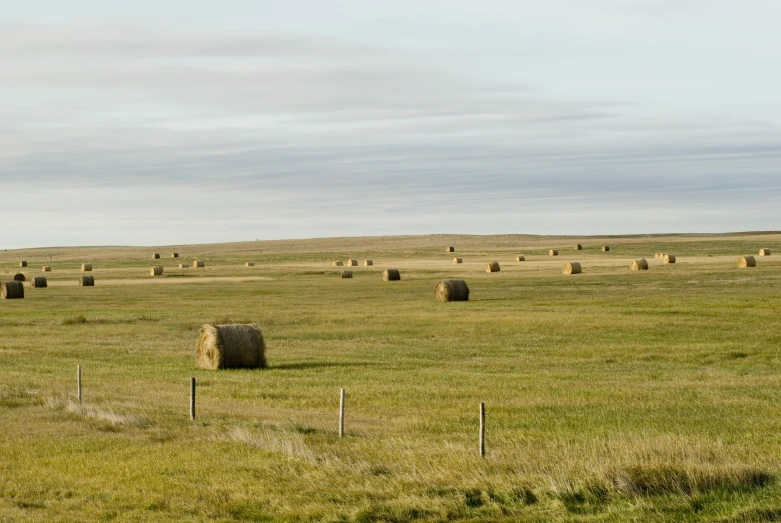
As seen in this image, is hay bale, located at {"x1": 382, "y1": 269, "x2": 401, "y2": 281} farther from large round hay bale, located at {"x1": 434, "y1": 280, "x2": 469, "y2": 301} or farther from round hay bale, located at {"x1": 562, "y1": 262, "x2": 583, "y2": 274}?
large round hay bale, located at {"x1": 434, "y1": 280, "x2": 469, "y2": 301}

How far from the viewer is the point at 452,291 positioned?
58.2m

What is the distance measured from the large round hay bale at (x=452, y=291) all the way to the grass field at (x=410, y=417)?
5.75 meters

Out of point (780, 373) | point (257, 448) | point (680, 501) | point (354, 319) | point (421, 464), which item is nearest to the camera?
point (680, 501)

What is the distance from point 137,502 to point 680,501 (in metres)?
7.09

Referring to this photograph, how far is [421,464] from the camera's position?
56.6 feet

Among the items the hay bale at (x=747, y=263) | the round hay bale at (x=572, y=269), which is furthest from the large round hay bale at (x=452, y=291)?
the hay bale at (x=747, y=263)

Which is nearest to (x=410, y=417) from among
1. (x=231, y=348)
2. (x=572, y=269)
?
(x=231, y=348)

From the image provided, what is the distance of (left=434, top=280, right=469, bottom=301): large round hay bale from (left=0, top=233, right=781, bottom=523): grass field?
5.75 meters

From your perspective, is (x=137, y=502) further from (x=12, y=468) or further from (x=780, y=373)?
(x=780, y=373)

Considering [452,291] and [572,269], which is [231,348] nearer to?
[452,291]

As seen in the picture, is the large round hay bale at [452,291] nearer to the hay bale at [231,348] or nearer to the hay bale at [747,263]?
the hay bale at [231,348]

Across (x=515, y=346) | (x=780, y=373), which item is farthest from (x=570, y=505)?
(x=515, y=346)

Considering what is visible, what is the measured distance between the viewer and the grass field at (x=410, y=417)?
50.4 ft

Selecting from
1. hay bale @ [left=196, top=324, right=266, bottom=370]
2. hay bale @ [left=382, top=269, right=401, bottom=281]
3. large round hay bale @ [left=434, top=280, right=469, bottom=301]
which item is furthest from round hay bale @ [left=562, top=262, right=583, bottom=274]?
hay bale @ [left=196, top=324, right=266, bottom=370]
